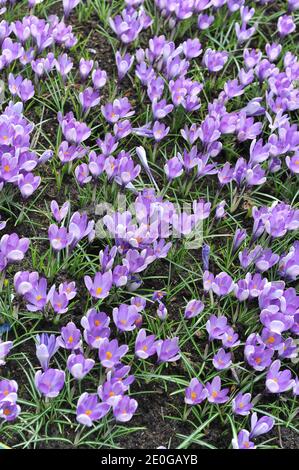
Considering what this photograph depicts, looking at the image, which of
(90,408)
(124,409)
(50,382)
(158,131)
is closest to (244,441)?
(124,409)

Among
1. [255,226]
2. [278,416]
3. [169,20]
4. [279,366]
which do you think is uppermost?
[169,20]

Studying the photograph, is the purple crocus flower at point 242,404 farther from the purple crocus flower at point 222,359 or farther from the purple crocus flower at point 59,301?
the purple crocus flower at point 59,301

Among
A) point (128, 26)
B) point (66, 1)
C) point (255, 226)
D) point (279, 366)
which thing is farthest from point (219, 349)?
point (66, 1)

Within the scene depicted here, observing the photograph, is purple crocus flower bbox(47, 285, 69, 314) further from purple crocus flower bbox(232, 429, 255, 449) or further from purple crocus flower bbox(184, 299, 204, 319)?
purple crocus flower bbox(232, 429, 255, 449)

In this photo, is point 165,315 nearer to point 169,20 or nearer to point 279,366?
point 279,366

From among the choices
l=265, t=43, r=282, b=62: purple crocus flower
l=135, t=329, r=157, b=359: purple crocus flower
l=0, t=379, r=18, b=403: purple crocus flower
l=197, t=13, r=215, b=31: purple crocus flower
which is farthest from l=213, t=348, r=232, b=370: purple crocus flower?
l=197, t=13, r=215, b=31: purple crocus flower

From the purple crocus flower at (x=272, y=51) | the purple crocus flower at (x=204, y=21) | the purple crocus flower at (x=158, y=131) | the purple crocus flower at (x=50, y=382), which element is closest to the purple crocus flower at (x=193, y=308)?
the purple crocus flower at (x=50, y=382)
